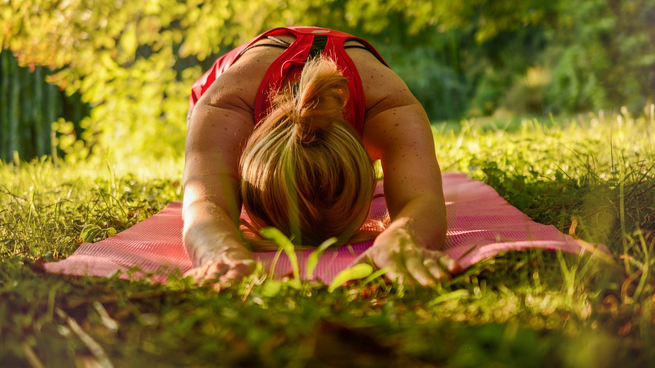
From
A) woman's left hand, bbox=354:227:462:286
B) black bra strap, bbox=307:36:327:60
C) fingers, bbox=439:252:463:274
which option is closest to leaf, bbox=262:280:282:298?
woman's left hand, bbox=354:227:462:286

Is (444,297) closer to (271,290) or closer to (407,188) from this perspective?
(271,290)

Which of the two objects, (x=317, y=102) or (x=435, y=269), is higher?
(x=317, y=102)

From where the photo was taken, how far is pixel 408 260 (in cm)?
148

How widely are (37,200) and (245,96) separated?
1504 mm

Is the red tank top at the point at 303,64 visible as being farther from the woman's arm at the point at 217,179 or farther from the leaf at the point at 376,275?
the leaf at the point at 376,275

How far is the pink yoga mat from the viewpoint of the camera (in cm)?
156

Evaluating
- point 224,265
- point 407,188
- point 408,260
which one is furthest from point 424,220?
point 224,265

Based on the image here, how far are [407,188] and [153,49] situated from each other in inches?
226

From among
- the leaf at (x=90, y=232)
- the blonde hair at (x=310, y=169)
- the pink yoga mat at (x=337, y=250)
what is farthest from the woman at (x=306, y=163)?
the leaf at (x=90, y=232)

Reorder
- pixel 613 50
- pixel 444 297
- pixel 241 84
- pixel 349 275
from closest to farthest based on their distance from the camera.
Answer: pixel 444 297 → pixel 349 275 → pixel 241 84 → pixel 613 50

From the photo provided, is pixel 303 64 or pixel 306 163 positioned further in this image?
pixel 303 64

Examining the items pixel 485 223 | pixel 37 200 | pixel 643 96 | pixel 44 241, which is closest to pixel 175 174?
pixel 37 200

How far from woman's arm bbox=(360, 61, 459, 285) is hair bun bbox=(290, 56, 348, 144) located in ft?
0.94

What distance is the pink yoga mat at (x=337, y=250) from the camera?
5.11 ft
